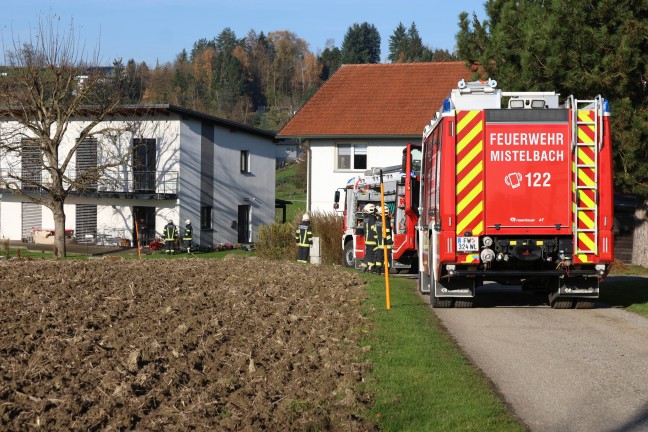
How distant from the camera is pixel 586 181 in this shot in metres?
14.5

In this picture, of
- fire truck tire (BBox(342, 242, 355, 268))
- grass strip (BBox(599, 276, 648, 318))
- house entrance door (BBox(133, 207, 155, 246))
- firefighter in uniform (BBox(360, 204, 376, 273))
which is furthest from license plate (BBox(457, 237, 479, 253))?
house entrance door (BBox(133, 207, 155, 246))

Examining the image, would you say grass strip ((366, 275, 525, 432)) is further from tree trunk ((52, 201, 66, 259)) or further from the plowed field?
tree trunk ((52, 201, 66, 259))

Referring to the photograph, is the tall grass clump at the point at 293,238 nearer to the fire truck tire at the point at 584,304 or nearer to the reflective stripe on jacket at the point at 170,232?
the reflective stripe on jacket at the point at 170,232

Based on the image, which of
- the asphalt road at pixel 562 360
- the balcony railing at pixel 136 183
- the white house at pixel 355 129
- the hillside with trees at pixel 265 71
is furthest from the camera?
the hillside with trees at pixel 265 71

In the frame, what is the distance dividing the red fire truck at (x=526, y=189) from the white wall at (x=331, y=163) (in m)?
24.6

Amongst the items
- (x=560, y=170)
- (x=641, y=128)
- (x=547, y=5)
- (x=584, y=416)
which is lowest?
(x=584, y=416)

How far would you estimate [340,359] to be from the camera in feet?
32.1

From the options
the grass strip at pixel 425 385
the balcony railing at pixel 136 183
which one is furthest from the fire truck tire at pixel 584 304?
the balcony railing at pixel 136 183

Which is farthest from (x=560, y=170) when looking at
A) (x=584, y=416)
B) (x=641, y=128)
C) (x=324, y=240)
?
(x=324, y=240)

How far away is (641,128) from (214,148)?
27.0 m

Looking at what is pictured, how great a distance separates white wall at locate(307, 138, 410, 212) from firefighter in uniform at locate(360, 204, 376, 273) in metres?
13.2

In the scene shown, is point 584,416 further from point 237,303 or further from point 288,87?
point 288,87

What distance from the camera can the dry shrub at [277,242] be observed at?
33438mm

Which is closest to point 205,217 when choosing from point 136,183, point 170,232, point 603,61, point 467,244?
point 136,183
